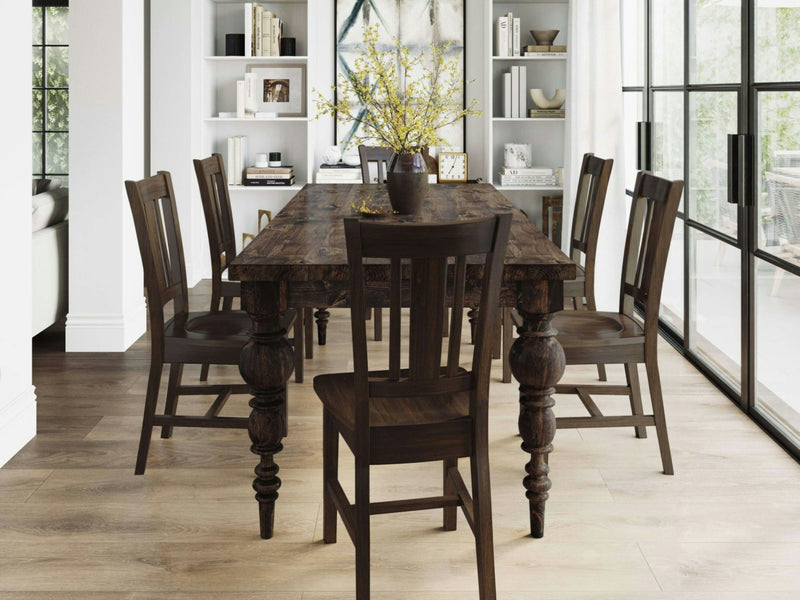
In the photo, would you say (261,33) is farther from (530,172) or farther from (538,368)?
(538,368)

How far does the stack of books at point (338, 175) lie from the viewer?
22.1 ft

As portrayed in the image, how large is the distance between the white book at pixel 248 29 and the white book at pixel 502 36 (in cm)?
170

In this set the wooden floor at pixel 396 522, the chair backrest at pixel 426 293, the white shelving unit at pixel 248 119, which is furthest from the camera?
the white shelving unit at pixel 248 119

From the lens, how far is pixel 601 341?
330 cm

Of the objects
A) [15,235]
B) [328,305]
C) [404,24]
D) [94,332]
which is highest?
[404,24]

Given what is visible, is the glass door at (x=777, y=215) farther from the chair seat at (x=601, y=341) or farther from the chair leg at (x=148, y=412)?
the chair leg at (x=148, y=412)

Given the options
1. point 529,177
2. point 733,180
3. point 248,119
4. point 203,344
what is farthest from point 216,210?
point 529,177

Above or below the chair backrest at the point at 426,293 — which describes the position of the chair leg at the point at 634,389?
below

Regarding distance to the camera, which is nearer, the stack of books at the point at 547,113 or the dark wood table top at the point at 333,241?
the dark wood table top at the point at 333,241

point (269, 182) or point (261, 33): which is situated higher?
point (261, 33)

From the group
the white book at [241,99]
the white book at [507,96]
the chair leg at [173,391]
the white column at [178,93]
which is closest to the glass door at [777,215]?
the chair leg at [173,391]

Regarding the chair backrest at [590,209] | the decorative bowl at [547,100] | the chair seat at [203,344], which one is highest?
the decorative bowl at [547,100]

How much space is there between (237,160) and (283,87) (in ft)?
2.08

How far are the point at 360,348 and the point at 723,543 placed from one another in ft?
4.31
